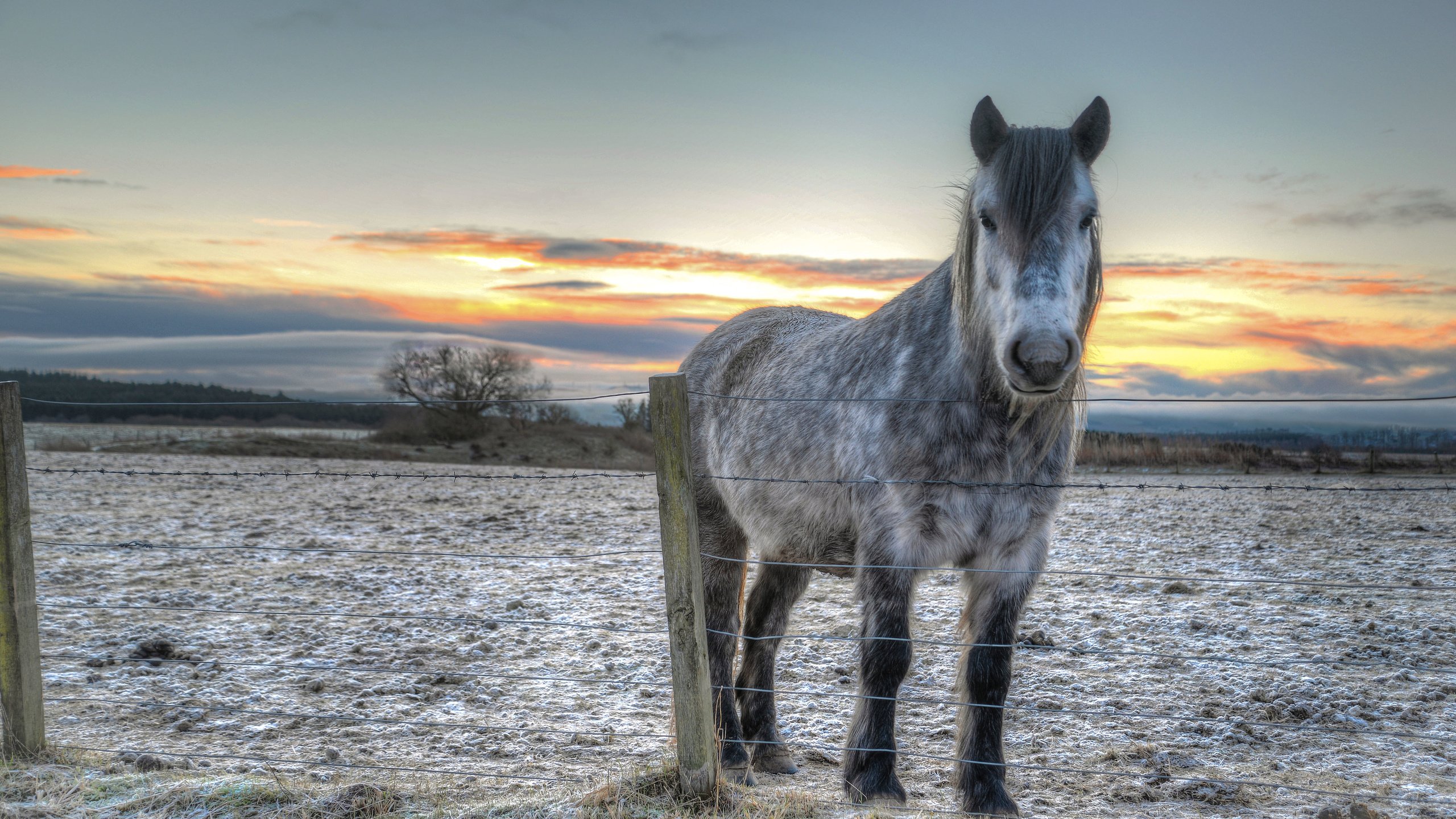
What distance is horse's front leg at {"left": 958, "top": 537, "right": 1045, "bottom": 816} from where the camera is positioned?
3328 millimetres

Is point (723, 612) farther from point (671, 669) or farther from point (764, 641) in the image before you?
point (671, 669)

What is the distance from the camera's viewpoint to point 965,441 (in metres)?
3.19

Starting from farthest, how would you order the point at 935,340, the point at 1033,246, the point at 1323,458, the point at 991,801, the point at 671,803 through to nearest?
the point at 1323,458, the point at 935,340, the point at 991,801, the point at 671,803, the point at 1033,246

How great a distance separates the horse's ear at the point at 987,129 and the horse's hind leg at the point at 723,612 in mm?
2098

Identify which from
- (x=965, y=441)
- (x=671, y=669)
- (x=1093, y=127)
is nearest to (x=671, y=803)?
(x=671, y=669)

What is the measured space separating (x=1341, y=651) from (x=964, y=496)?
4.16 metres

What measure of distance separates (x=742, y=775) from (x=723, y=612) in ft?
2.49

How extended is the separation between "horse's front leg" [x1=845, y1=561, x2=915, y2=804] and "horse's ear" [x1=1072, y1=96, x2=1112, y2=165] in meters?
1.81

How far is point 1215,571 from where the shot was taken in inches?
313

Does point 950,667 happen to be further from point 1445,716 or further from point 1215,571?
point 1215,571

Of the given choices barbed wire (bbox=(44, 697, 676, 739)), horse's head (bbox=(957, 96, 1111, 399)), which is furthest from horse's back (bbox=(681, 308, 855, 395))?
barbed wire (bbox=(44, 697, 676, 739))

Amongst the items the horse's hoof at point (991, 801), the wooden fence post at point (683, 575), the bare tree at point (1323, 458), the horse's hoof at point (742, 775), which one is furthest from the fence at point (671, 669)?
the bare tree at point (1323, 458)

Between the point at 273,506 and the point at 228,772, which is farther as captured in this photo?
the point at 273,506

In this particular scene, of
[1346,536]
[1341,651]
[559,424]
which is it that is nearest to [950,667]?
[1341,651]
